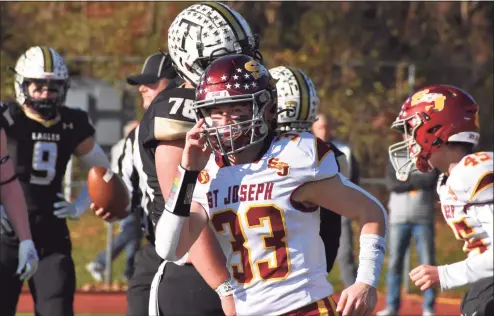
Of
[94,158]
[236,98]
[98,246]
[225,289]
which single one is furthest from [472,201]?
[98,246]

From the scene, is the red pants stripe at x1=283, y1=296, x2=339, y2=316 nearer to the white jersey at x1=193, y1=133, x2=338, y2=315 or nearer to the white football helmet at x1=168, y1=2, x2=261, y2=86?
the white jersey at x1=193, y1=133, x2=338, y2=315

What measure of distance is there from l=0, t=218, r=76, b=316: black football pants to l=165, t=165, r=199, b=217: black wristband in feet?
7.52

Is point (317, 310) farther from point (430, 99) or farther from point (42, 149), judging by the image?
point (42, 149)

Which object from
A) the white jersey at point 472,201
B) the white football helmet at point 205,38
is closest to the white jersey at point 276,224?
the white football helmet at point 205,38

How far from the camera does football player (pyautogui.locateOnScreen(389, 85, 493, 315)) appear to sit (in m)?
4.79

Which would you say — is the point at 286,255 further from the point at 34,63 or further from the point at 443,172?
the point at 34,63

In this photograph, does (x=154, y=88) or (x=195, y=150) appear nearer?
(x=195, y=150)

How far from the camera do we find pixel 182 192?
3830mm

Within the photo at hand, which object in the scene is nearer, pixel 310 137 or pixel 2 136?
pixel 310 137

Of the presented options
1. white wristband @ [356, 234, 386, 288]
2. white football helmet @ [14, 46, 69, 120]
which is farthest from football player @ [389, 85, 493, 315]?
white football helmet @ [14, 46, 69, 120]

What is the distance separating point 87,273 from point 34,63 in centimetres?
551

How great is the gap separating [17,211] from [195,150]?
2.26 metres

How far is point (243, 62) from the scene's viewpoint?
4.01 m

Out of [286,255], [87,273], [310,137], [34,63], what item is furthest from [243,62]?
[87,273]
